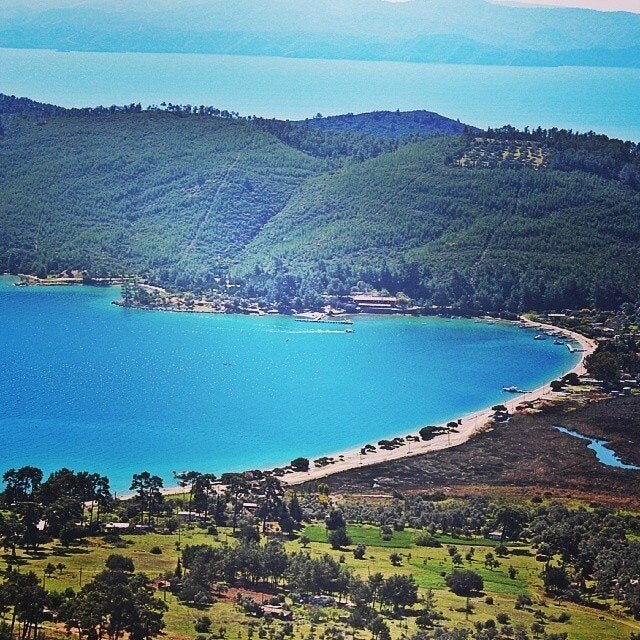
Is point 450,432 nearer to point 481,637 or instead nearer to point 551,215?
point 481,637

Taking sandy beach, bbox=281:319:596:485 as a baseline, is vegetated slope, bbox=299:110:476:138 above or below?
above

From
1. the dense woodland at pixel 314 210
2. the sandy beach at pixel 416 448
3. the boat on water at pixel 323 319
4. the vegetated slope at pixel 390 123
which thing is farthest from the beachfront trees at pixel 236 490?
the vegetated slope at pixel 390 123

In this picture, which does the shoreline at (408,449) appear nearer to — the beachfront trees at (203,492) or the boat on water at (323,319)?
the beachfront trees at (203,492)

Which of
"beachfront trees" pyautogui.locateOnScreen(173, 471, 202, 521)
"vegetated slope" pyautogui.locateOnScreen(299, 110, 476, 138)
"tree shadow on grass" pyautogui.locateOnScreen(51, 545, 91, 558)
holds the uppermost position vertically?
"vegetated slope" pyautogui.locateOnScreen(299, 110, 476, 138)

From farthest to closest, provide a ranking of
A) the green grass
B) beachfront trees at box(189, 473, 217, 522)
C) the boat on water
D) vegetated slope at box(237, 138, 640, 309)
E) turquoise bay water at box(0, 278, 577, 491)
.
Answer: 1. vegetated slope at box(237, 138, 640, 309)
2. the boat on water
3. turquoise bay water at box(0, 278, 577, 491)
4. beachfront trees at box(189, 473, 217, 522)
5. the green grass

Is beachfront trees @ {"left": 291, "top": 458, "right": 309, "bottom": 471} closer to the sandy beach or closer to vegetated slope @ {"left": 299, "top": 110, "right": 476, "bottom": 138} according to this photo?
the sandy beach

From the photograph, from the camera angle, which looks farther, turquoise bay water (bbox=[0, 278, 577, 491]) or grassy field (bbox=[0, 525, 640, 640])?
turquoise bay water (bbox=[0, 278, 577, 491])

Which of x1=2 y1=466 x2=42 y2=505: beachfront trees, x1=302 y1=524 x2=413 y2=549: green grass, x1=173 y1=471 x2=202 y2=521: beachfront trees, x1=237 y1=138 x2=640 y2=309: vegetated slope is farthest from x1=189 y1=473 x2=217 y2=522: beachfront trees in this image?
x1=237 y1=138 x2=640 y2=309: vegetated slope

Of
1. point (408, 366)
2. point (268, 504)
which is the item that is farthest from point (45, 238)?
point (268, 504)
